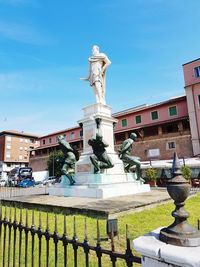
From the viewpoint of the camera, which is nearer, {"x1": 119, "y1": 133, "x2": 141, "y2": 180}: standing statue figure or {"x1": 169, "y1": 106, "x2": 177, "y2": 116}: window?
{"x1": 119, "y1": 133, "x2": 141, "y2": 180}: standing statue figure

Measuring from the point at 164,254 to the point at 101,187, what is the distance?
780cm

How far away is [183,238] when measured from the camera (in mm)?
1631

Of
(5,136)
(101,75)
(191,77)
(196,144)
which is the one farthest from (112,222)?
(5,136)

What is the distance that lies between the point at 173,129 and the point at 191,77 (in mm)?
6993

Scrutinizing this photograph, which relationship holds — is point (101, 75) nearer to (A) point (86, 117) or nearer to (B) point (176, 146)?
(A) point (86, 117)

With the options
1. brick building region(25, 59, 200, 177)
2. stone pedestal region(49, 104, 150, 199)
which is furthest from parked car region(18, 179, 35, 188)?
stone pedestal region(49, 104, 150, 199)

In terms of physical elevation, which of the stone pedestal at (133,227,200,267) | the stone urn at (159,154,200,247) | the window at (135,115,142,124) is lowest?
the stone pedestal at (133,227,200,267)

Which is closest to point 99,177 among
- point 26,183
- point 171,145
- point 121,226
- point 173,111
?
point 121,226

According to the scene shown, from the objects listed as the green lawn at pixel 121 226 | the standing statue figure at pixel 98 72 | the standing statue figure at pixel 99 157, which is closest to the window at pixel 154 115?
the standing statue figure at pixel 98 72

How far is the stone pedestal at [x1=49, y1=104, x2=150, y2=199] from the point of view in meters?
9.37

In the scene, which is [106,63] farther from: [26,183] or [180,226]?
[26,183]

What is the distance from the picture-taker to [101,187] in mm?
9250

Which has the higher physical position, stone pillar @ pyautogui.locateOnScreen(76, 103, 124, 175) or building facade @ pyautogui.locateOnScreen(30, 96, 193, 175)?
building facade @ pyautogui.locateOnScreen(30, 96, 193, 175)

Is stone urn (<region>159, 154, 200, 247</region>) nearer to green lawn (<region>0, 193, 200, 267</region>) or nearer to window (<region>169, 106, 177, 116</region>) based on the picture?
green lawn (<region>0, 193, 200, 267</region>)
